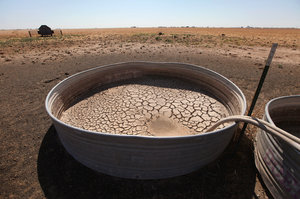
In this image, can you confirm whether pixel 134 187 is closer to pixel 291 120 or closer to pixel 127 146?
pixel 127 146

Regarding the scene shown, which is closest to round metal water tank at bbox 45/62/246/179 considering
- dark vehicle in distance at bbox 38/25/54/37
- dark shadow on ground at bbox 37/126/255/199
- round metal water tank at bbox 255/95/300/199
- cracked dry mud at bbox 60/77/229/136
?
dark shadow on ground at bbox 37/126/255/199

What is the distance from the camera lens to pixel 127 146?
1.96 meters

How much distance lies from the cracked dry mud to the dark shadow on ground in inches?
→ 33.6

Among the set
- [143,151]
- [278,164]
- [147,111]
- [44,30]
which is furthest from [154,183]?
[44,30]

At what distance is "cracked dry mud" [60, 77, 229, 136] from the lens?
322 centimetres

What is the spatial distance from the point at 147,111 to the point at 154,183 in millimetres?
1782

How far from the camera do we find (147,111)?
373 centimetres

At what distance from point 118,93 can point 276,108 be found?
365 centimetres

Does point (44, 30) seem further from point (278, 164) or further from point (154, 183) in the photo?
point (278, 164)

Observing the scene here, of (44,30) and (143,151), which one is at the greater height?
(44,30)

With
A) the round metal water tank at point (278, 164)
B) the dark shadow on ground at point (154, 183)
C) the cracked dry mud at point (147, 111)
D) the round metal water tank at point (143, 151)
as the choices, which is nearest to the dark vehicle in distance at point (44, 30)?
the cracked dry mud at point (147, 111)

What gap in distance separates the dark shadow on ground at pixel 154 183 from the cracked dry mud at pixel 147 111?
33.6 inches

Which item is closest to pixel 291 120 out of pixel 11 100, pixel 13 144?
pixel 13 144

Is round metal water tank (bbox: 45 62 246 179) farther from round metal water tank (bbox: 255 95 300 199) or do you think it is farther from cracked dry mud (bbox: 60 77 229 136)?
cracked dry mud (bbox: 60 77 229 136)
